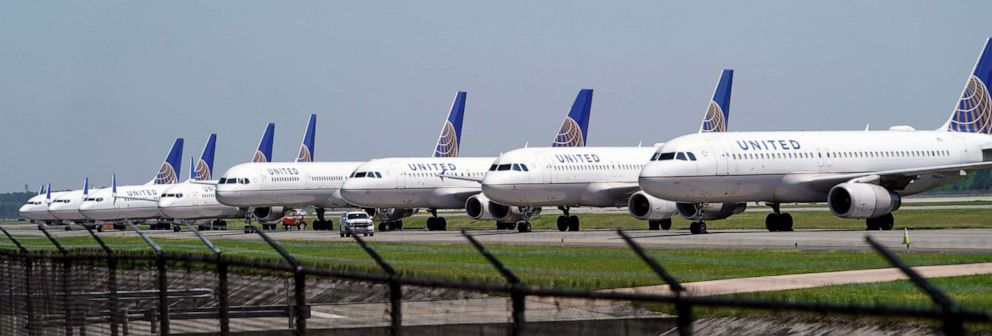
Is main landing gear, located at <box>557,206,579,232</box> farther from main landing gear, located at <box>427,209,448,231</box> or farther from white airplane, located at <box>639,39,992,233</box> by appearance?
white airplane, located at <box>639,39,992,233</box>

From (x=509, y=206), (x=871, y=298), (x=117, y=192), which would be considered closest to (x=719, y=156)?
(x=509, y=206)

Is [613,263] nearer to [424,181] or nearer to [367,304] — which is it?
[367,304]

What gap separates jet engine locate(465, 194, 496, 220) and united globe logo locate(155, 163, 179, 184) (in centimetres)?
6824

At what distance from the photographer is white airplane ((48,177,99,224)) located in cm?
12594

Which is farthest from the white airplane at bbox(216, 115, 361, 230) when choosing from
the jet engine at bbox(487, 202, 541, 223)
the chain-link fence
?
the chain-link fence

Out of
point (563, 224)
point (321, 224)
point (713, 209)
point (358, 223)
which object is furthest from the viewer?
point (321, 224)

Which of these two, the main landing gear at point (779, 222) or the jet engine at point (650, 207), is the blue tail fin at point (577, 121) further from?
the main landing gear at point (779, 222)

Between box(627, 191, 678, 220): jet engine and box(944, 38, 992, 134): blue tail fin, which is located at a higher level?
box(944, 38, 992, 134): blue tail fin

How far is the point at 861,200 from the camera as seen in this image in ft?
160

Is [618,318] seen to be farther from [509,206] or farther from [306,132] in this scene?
[306,132]

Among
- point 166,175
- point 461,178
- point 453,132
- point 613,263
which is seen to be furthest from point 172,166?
point 613,263

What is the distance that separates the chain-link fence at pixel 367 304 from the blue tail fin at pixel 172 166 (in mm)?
112082

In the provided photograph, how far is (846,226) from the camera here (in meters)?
61.4

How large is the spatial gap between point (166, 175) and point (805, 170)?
297 ft
